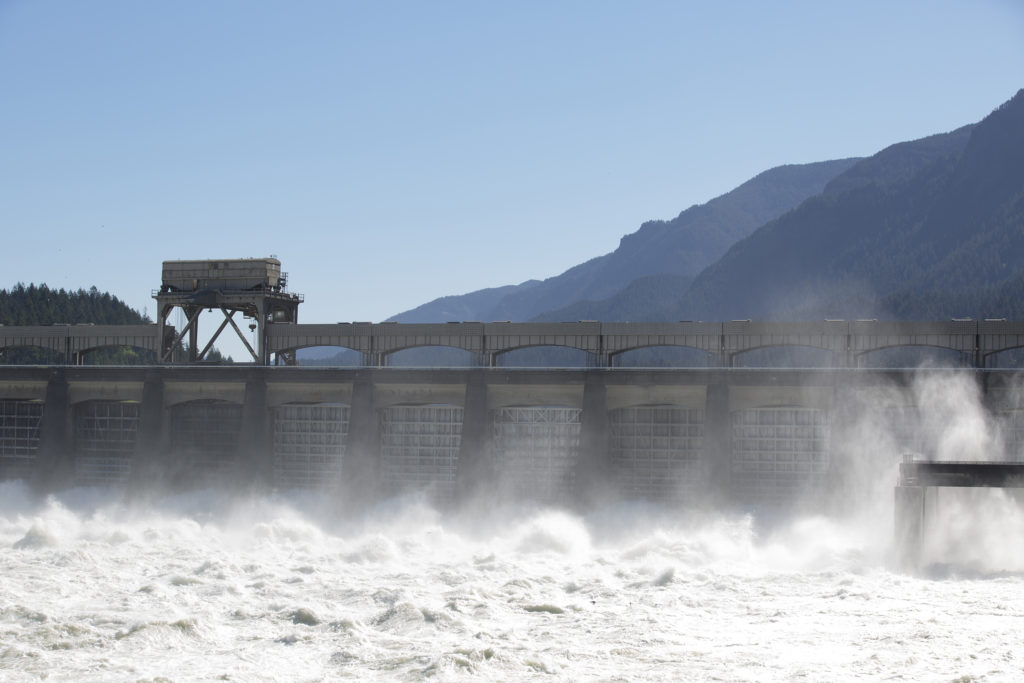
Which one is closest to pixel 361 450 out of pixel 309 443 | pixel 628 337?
pixel 309 443

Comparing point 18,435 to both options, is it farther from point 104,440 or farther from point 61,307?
point 61,307

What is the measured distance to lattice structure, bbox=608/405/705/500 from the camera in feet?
139

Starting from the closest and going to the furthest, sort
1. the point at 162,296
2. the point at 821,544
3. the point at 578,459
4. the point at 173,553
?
the point at 821,544, the point at 173,553, the point at 578,459, the point at 162,296

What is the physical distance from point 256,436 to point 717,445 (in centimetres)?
2267

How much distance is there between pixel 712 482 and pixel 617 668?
1869cm

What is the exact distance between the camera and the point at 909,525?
33.2 metres

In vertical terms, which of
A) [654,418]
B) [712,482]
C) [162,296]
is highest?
[162,296]

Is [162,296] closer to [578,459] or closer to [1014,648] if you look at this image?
[578,459]

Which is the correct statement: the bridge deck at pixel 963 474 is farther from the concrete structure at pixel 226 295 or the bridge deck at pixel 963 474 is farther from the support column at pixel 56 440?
the support column at pixel 56 440

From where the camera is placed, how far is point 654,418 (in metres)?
43.3

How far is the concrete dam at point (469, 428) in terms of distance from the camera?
40.7 m

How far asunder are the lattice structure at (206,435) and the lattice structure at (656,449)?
781 inches

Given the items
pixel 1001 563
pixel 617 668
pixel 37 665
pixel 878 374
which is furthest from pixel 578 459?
pixel 37 665

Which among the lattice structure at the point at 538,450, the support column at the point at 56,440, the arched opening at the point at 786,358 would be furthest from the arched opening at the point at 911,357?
the support column at the point at 56,440
